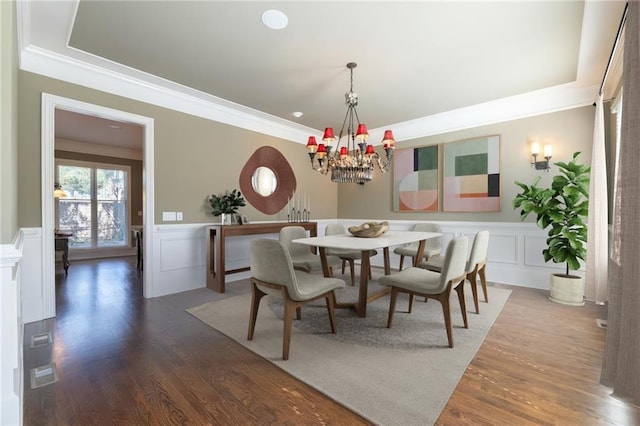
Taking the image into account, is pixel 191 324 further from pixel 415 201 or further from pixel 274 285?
pixel 415 201

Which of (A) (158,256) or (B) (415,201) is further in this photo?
(B) (415,201)

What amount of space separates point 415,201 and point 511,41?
2.78 metres

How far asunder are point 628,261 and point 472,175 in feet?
10.7

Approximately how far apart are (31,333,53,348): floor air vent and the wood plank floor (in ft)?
0.15

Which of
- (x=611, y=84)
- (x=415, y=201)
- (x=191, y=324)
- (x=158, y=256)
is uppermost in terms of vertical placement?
(x=611, y=84)

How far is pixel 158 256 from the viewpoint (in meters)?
3.54

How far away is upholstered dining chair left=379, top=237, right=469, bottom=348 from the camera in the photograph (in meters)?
2.12

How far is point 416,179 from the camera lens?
195 inches

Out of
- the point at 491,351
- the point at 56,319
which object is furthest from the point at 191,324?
the point at 491,351

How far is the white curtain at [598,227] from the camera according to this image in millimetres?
2834

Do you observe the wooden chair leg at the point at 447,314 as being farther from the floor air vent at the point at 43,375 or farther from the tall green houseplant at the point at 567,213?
the floor air vent at the point at 43,375

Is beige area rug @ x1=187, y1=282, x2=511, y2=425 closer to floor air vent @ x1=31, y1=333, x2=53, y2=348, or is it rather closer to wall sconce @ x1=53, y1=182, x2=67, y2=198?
floor air vent @ x1=31, y1=333, x2=53, y2=348

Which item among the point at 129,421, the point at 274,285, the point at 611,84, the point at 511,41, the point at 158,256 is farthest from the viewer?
the point at 158,256

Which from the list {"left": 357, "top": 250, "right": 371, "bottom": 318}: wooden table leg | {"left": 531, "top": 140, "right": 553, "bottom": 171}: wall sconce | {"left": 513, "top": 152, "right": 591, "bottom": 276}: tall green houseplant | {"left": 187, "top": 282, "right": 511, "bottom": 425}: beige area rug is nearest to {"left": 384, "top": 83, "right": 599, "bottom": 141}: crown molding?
{"left": 531, "top": 140, "right": 553, "bottom": 171}: wall sconce
